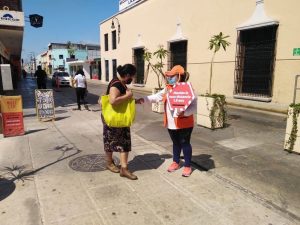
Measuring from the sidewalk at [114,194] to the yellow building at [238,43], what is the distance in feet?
21.5

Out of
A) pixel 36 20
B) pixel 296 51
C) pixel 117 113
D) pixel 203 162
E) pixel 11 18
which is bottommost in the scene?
pixel 203 162

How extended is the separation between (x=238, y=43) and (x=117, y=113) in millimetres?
10258

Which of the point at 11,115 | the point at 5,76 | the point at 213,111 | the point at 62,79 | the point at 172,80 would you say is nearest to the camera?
the point at 172,80

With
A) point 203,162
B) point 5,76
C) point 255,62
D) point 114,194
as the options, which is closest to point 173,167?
point 203,162

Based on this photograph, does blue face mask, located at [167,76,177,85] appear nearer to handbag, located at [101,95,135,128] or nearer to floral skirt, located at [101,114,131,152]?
handbag, located at [101,95,135,128]

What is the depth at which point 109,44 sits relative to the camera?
30375 mm

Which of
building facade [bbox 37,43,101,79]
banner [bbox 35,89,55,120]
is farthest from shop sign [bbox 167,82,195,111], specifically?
building facade [bbox 37,43,101,79]

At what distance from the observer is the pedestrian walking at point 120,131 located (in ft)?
13.0

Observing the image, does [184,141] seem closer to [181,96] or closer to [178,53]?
[181,96]

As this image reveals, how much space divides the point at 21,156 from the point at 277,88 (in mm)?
9590

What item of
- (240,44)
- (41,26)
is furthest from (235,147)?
(41,26)

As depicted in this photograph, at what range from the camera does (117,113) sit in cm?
405

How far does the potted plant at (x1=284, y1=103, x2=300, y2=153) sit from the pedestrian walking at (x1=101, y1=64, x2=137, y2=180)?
3442 millimetres

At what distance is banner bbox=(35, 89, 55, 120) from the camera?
908 centimetres
